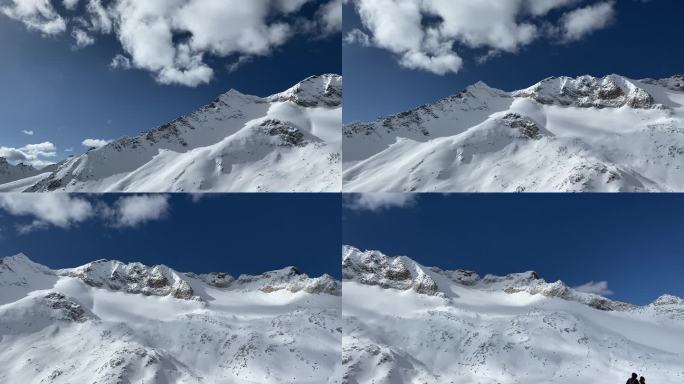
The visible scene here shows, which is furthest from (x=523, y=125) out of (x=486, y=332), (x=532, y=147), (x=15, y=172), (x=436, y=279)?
(x=15, y=172)

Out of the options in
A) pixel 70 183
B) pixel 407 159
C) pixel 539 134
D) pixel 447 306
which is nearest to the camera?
pixel 70 183

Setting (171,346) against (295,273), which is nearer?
(295,273)

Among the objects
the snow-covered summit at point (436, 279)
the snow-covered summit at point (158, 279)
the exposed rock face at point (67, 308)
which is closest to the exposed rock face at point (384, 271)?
the snow-covered summit at point (436, 279)

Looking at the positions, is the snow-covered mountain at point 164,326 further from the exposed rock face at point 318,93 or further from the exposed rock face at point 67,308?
the exposed rock face at point 318,93

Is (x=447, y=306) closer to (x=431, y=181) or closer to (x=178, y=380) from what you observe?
(x=431, y=181)

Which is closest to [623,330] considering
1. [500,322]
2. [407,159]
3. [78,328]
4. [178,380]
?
[500,322]
